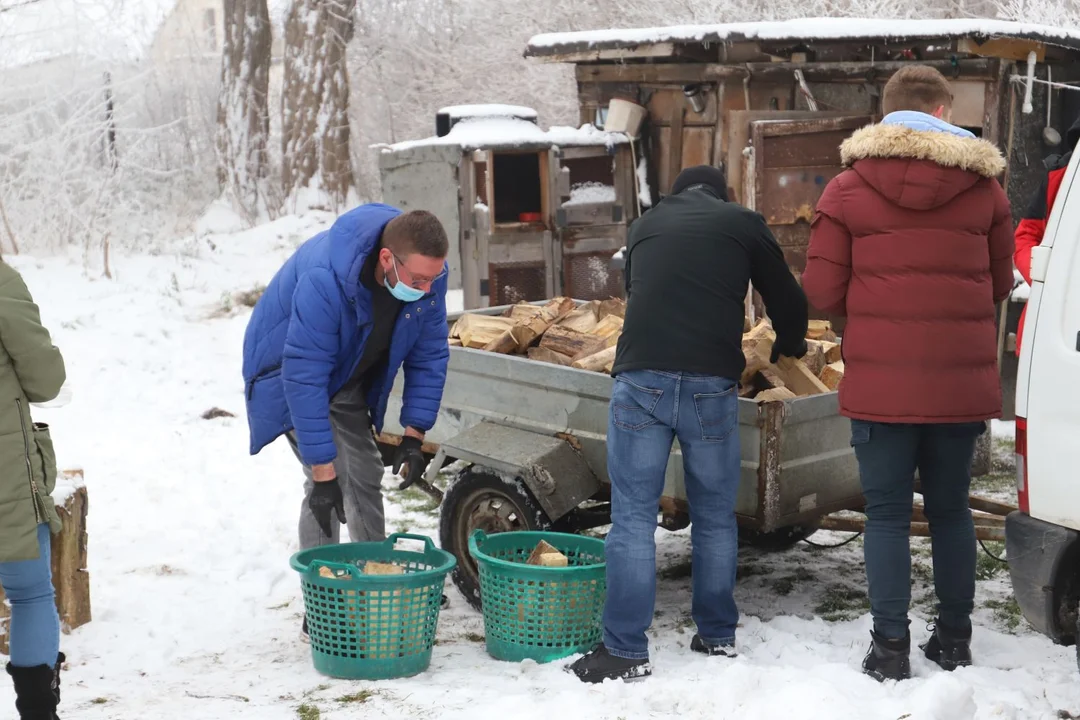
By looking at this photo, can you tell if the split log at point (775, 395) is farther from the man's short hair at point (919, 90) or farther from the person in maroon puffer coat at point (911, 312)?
the man's short hair at point (919, 90)

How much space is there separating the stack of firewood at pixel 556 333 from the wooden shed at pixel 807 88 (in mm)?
3179

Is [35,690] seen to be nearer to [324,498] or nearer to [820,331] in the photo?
[324,498]

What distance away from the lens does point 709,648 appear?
4.73m

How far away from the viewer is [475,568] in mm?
5559

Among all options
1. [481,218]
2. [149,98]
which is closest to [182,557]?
[481,218]

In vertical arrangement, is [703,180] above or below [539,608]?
above

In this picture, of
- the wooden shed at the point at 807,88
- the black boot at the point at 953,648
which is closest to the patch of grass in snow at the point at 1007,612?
the black boot at the point at 953,648

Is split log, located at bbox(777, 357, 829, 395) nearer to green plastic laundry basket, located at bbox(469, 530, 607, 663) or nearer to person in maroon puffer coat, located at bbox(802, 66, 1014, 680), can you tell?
person in maroon puffer coat, located at bbox(802, 66, 1014, 680)

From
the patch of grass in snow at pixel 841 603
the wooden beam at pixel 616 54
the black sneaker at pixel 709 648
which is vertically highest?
the wooden beam at pixel 616 54

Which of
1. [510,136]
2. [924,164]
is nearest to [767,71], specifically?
[510,136]

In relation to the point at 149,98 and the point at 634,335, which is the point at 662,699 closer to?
the point at 634,335

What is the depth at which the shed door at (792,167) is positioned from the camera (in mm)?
9188

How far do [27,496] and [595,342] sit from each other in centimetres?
278

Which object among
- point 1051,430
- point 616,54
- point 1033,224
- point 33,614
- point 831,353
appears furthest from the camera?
point 616,54
